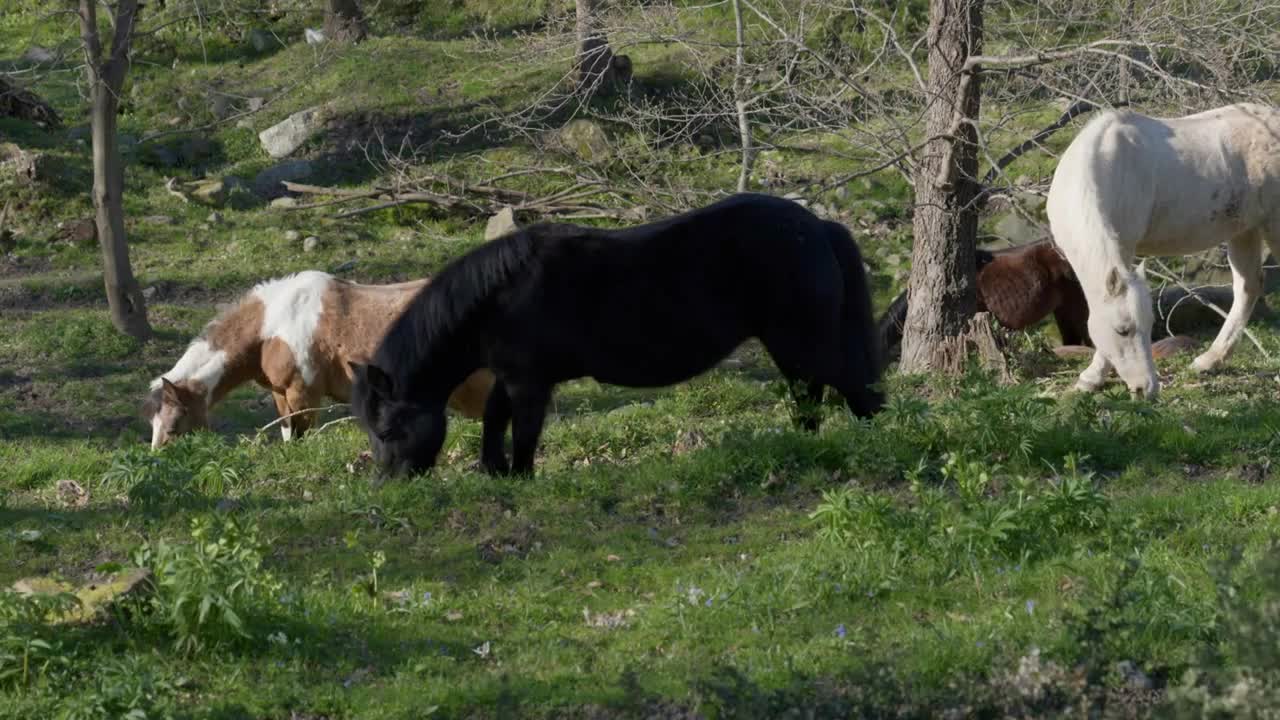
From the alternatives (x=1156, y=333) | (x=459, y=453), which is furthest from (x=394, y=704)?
(x=1156, y=333)

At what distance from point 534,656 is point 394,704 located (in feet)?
2.15

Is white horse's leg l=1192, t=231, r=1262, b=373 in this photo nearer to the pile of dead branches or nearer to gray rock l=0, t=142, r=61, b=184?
the pile of dead branches

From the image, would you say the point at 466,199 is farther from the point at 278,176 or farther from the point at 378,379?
the point at 378,379

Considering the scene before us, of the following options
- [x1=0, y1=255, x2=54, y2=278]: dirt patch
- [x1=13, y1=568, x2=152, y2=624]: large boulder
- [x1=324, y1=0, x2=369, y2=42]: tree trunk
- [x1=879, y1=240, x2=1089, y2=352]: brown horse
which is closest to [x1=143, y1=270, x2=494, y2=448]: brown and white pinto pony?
[x1=879, y1=240, x2=1089, y2=352]: brown horse

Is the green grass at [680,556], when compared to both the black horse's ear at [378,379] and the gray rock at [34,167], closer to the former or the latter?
the black horse's ear at [378,379]

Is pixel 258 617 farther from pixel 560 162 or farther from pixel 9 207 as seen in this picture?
pixel 9 207

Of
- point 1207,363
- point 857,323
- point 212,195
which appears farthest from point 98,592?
point 212,195

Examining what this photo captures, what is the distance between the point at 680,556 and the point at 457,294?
102 inches

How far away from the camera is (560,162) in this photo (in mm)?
18078

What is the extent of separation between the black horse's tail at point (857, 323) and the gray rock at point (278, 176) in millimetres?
12025

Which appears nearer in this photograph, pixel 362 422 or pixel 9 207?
pixel 362 422

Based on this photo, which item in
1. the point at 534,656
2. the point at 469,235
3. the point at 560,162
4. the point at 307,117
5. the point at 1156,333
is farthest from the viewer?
the point at 307,117

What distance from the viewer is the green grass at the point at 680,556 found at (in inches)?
184

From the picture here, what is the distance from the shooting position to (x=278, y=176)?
62.4 ft
